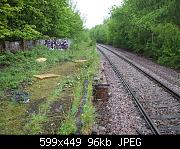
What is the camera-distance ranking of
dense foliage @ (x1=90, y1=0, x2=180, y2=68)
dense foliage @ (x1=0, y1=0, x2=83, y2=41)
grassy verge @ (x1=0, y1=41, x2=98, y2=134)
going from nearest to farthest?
grassy verge @ (x1=0, y1=41, x2=98, y2=134), dense foliage @ (x1=0, y1=0, x2=83, y2=41), dense foliage @ (x1=90, y1=0, x2=180, y2=68)

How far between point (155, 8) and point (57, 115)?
24.2 metres

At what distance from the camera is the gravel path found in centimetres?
1035

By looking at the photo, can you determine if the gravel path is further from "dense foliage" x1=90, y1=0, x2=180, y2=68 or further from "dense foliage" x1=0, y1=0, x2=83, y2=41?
"dense foliage" x1=90, y1=0, x2=180, y2=68

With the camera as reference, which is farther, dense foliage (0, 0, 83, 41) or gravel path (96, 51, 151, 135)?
dense foliage (0, 0, 83, 41)

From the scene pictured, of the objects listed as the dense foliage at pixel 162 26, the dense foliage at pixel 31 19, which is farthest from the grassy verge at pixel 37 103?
the dense foliage at pixel 162 26

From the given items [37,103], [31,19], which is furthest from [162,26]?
[37,103]

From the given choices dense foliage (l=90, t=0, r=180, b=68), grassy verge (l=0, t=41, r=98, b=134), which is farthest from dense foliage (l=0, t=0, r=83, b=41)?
dense foliage (l=90, t=0, r=180, b=68)

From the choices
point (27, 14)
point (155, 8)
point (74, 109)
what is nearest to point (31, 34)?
point (27, 14)

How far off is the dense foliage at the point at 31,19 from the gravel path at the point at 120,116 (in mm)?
5999

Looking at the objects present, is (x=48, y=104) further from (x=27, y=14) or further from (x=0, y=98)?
(x=27, y=14)

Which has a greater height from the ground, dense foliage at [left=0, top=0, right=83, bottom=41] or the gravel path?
dense foliage at [left=0, top=0, right=83, bottom=41]

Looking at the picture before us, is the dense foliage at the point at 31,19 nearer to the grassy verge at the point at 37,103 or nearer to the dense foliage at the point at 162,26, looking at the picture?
the grassy verge at the point at 37,103

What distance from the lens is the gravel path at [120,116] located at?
34.0 ft

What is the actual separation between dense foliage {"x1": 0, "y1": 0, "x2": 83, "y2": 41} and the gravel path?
600 cm
